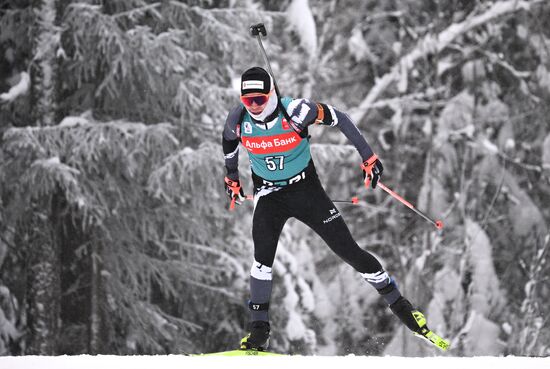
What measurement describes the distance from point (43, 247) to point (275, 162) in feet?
20.6

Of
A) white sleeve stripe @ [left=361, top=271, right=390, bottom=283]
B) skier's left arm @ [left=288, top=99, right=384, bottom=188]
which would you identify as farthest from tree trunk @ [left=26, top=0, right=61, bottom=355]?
white sleeve stripe @ [left=361, top=271, right=390, bottom=283]

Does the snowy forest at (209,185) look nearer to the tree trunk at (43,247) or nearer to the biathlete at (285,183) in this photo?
the tree trunk at (43,247)

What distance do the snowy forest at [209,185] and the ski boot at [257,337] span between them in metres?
4.92

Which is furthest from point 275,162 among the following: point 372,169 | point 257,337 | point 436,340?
point 436,340

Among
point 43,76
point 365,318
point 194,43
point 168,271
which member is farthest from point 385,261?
point 43,76

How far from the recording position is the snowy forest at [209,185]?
38.8 feet

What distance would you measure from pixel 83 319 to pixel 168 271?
1.62m

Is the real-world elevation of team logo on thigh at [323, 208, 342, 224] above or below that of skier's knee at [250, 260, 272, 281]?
above

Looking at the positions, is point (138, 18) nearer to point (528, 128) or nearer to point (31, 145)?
point (31, 145)

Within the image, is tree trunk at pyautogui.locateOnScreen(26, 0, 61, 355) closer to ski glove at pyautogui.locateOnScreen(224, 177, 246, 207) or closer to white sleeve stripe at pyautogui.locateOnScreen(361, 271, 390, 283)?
ski glove at pyautogui.locateOnScreen(224, 177, 246, 207)

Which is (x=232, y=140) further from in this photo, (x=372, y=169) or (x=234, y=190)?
(x=372, y=169)

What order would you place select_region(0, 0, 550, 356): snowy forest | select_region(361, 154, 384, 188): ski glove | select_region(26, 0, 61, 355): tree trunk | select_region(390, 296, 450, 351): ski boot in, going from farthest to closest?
select_region(26, 0, 61, 355): tree trunk < select_region(0, 0, 550, 356): snowy forest < select_region(390, 296, 450, 351): ski boot < select_region(361, 154, 384, 188): ski glove

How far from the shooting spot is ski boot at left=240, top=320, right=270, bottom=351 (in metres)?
6.79
